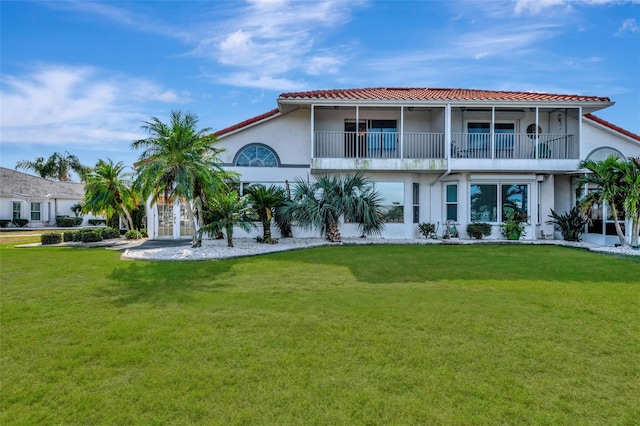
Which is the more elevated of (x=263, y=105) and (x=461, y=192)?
(x=263, y=105)

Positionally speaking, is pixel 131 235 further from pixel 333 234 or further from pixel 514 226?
pixel 514 226

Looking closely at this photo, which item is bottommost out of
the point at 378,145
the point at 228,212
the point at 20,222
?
the point at 20,222

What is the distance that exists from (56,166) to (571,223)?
186ft

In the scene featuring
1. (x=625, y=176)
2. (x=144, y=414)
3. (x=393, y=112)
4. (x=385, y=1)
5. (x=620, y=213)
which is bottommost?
(x=144, y=414)

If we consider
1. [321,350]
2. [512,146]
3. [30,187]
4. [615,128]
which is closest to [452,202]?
[512,146]

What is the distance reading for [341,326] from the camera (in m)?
5.00

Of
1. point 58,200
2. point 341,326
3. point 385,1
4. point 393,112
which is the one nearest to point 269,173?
point 393,112

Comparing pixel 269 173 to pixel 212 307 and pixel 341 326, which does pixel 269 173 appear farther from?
pixel 341 326

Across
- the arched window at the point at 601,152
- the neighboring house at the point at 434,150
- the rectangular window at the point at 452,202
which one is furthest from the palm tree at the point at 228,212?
the arched window at the point at 601,152

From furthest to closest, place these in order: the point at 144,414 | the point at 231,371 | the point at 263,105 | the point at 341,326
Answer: the point at 263,105, the point at 341,326, the point at 231,371, the point at 144,414

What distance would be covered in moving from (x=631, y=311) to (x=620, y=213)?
1282cm

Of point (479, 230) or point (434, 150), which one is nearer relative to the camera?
point (479, 230)

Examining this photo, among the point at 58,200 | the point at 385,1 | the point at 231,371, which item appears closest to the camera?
the point at 231,371

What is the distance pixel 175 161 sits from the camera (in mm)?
13031
